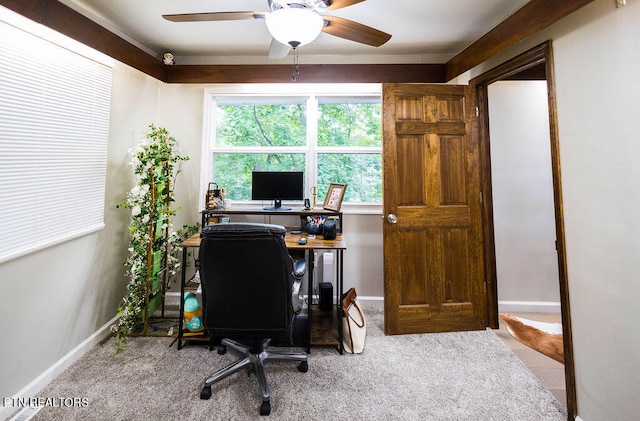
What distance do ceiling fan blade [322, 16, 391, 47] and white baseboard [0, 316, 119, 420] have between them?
9.41ft

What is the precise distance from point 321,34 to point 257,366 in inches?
107

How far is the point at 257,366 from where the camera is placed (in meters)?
1.70

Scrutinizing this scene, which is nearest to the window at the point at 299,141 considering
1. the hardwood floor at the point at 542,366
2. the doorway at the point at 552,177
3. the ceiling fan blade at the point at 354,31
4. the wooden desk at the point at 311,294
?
the wooden desk at the point at 311,294

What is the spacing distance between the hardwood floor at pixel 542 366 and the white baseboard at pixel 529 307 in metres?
0.36

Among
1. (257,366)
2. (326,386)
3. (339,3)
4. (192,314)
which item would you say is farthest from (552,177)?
(192,314)

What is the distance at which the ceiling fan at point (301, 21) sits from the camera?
129cm

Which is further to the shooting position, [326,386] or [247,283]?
[326,386]

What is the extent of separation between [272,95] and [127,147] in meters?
1.49

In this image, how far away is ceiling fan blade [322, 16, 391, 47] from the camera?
5.17 feet

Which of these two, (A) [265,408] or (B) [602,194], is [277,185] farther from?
(B) [602,194]

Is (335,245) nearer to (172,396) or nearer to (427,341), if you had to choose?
(427,341)

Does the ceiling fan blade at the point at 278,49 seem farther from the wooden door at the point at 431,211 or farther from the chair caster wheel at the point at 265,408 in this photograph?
the chair caster wheel at the point at 265,408

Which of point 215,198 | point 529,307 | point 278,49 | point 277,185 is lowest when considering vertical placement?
point 529,307

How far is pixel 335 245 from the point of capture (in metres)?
2.13
